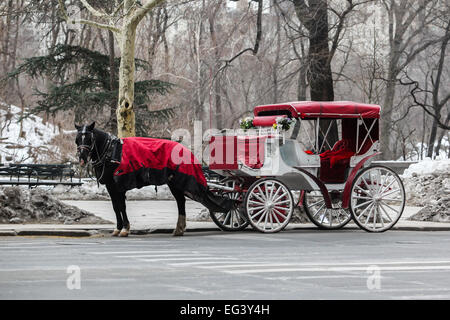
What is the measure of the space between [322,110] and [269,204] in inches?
86.3

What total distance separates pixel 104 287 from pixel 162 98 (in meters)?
38.0

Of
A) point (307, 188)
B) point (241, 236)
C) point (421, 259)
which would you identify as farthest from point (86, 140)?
point (421, 259)

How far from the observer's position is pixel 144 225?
16672mm

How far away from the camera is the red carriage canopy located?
15.9m

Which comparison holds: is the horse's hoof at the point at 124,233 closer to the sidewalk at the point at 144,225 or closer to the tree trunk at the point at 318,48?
the sidewalk at the point at 144,225

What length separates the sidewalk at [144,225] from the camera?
15359 mm

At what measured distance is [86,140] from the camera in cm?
1459

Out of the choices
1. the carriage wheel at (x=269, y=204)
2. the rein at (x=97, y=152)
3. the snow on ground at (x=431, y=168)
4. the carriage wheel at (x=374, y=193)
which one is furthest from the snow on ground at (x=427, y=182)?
the rein at (x=97, y=152)

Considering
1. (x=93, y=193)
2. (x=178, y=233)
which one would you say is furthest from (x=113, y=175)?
(x=93, y=193)

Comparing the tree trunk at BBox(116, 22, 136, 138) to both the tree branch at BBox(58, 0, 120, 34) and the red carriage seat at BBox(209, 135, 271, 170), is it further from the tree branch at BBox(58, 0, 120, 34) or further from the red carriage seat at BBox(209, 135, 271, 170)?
the red carriage seat at BBox(209, 135, 271, 170)

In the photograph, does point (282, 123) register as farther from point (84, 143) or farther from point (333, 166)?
point (84, 143)

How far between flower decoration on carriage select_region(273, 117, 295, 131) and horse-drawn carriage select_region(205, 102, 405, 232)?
20 millimetres

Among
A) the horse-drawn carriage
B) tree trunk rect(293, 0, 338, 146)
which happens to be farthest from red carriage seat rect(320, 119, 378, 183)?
tree trunk rect(293, 0, 338, 146)
